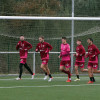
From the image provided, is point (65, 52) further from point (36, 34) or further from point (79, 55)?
point (36, 34)

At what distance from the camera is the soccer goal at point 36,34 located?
2069 centimetres

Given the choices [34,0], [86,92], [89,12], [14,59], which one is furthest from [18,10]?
[86,92]

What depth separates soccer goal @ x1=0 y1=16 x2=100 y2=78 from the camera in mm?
20688

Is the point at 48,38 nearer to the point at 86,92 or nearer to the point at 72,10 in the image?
the point at 72,10

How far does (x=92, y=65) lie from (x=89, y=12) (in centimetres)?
660

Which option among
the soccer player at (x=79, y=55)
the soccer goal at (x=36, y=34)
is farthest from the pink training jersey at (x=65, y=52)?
the soccer goal at (x=36, y=34)

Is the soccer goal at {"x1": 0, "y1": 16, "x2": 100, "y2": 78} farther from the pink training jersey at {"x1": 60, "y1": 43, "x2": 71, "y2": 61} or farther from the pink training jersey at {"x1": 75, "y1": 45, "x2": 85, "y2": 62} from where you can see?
the pink training jersey at {"x1": 60, "y1": 43, "x2": 71, "y2": 61}

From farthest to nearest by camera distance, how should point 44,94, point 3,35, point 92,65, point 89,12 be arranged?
point 89,12 → point 3,35 → point 92,65 → point 44,94

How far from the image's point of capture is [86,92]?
12648 mm

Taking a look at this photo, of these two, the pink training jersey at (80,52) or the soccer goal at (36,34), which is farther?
the soccer goal at (36,34)

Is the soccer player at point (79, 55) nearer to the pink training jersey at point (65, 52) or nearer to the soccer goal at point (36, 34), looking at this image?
the pink training jersey at point (65, 52)

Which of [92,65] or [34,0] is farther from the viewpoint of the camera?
[34,0]

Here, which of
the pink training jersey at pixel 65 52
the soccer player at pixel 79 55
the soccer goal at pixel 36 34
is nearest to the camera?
the pink training jersey at pixel 65 52

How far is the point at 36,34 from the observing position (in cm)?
2122
